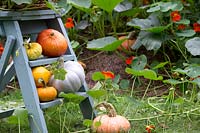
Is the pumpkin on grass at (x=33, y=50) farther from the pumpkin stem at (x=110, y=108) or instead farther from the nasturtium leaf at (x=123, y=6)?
the nasturtium leaf at (x=123, y=6)

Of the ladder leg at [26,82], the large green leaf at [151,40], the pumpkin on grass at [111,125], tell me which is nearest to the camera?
the ladder leg at [26,82]

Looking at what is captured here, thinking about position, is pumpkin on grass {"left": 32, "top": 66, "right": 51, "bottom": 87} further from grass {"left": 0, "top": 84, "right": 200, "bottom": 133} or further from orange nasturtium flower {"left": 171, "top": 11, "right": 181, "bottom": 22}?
orange nasturtium flower {"left": 171, "top": 11, "right": 181, "bottom": 22}

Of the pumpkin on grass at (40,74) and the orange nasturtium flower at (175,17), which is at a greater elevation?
the pumpkin on grass at (40,74)

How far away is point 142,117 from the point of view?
2008 mm

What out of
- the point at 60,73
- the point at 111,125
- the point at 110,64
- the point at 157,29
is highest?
the point at 60,73

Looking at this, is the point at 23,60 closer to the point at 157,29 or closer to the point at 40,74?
the point at 40,74

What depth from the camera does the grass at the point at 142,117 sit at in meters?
1.83

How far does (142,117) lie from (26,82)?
640mm

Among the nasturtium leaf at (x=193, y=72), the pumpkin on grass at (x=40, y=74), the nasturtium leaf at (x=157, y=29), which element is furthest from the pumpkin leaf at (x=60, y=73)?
the nasturtium leaf at (x=157, y=29)

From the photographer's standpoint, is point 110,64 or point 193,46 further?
point 110,64

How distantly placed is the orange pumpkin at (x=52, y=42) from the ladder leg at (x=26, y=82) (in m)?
0.13

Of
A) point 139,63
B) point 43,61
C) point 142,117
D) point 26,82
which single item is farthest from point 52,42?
point 139,63

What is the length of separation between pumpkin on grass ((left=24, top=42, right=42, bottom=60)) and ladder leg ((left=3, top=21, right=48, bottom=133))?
0.04m

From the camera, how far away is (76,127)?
184cm
